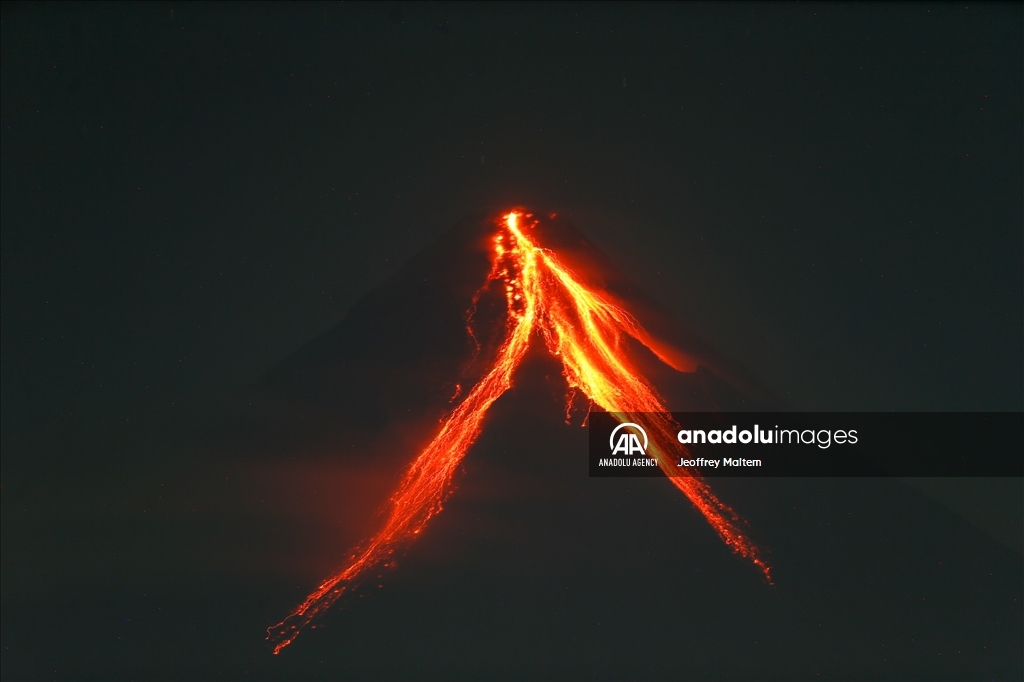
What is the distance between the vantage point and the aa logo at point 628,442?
285 inches

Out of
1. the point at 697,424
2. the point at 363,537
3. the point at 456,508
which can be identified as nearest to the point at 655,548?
the point at 697,424

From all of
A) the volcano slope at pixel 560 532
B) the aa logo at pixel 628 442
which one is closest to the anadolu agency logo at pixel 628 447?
the aa logo at pixel 628 442

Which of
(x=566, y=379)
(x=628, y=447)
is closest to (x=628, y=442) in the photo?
(x=628, y=447)

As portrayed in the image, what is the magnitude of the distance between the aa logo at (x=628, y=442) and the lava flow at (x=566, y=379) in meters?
0.10

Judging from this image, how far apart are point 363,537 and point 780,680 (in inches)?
141

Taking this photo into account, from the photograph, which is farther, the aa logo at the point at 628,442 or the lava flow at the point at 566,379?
the aa logo at the point at 628,442

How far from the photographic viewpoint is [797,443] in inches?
277

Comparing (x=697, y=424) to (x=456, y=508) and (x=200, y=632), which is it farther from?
(x=200, y=632)

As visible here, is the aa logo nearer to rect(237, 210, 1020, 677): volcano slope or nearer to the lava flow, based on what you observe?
the lava flow

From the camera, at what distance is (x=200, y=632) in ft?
20.8

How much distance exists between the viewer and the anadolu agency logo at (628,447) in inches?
284

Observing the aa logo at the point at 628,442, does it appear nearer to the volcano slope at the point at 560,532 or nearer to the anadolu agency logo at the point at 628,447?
the anadolu agency logo at the point at 628,447

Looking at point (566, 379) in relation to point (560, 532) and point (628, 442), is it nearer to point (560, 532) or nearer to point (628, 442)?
point (628, 442)

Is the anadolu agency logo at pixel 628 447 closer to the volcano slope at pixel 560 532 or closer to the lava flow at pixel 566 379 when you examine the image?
the lava flow at pixel 566 379
